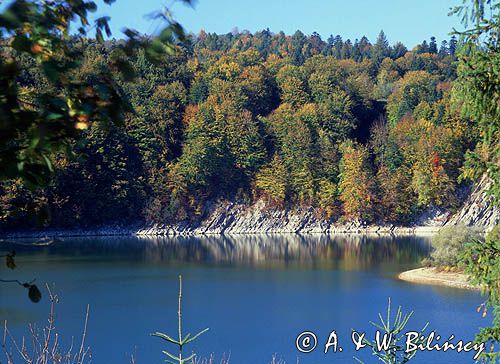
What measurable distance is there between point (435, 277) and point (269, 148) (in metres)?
27.9

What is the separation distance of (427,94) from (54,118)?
5594 centimetres

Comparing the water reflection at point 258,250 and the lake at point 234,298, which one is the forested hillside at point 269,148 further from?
the lake at point 234,298

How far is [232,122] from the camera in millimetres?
52469

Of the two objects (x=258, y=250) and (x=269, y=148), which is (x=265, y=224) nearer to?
(x=269, y=148)

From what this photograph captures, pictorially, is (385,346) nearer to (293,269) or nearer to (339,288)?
(339,288)

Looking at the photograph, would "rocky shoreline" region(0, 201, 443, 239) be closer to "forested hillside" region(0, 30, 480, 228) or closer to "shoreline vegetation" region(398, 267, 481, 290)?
"forested hillside" region(0, 30, 480, 228)

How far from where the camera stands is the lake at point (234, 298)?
17391mm

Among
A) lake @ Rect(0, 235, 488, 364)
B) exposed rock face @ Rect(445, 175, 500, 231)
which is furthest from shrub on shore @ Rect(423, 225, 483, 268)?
exposed rock face @ Rect(445, 175, 500, 231)

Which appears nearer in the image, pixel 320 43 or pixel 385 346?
pixel 385 346

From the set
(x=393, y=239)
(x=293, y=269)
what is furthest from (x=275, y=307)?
(x=393, y=239)

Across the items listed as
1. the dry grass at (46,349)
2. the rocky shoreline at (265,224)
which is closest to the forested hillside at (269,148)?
the rocky shoreline at (265,224)

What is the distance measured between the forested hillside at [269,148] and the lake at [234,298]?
9428mm

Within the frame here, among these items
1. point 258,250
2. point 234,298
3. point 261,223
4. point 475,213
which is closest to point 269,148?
point 261,223

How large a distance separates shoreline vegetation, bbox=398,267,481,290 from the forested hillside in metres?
19.8
